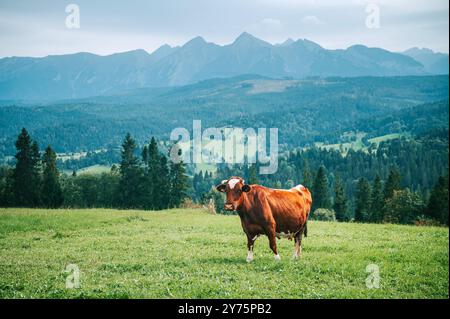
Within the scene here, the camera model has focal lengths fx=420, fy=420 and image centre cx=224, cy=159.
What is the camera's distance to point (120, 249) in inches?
819

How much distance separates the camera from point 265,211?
16.7 meters

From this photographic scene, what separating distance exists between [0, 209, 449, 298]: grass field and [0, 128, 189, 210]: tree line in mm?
44444

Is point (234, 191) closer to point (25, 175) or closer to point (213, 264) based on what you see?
point (213, 264)

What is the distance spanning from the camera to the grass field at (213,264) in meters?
13.3

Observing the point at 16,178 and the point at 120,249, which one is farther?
the point at 16,178

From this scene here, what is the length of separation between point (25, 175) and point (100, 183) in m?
22.7

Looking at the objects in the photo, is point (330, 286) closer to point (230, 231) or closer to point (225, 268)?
point (225, 268)

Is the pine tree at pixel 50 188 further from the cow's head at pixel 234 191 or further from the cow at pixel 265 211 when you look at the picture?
the cow's head at pixel 234 191

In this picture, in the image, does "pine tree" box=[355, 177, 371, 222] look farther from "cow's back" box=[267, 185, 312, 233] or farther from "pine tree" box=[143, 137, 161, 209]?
"cow's back" box=[267, 185, 312, 233]

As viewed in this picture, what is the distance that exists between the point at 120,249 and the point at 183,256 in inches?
160

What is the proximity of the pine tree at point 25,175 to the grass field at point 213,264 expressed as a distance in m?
47.5

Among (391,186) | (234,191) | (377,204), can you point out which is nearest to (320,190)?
(377,204)
